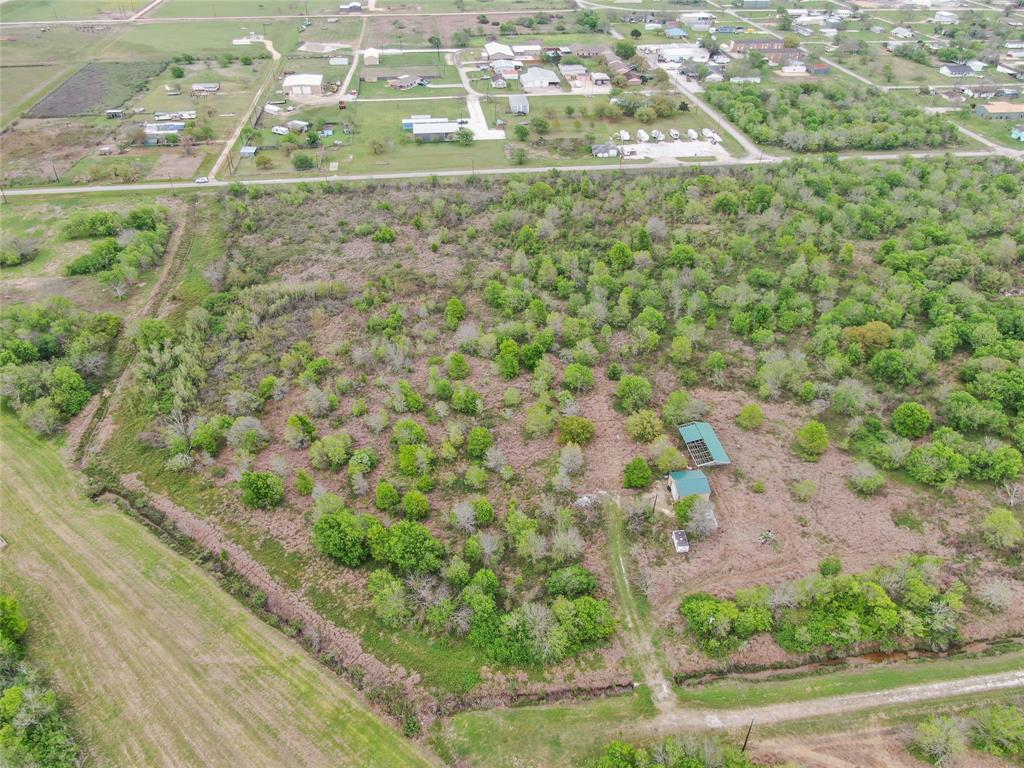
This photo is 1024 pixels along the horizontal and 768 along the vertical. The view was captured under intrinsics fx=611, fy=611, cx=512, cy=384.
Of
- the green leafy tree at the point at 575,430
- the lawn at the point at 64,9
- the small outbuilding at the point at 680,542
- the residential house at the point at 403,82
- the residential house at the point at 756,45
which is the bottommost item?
the small outbuilding at the point at 680,542

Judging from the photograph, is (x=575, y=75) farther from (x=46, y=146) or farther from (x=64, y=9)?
(x=64, y=9)

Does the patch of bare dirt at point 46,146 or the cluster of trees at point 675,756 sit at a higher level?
the patch of bare dirt at point 46,146

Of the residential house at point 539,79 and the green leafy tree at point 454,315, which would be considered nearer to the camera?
the green leafy tree at point 454,315

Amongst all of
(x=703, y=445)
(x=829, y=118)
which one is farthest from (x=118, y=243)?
(x=829, y=118)

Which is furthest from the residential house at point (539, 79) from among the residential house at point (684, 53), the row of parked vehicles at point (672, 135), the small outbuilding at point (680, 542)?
the small outbuilding at point (680, 542)

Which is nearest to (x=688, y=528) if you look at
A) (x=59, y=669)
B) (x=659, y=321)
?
(x=659, y=321)

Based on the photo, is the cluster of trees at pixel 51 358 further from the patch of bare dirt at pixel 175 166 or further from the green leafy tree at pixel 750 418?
the green leafy tree at pixel 750 418

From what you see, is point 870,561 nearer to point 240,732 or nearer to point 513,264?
point 240,732
